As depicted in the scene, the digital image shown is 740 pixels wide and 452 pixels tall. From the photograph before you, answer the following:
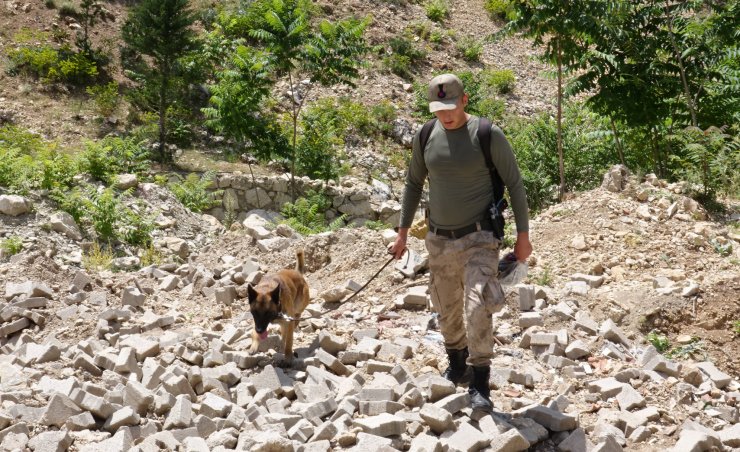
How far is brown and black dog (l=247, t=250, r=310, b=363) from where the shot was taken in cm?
554

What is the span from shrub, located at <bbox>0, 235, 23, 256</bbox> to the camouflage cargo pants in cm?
648

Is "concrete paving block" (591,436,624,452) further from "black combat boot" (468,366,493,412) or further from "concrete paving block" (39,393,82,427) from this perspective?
"concrete paving block" (39,393,82,427)

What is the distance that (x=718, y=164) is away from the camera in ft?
33.7

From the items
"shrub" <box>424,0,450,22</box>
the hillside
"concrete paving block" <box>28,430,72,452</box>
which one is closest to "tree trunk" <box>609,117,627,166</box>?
the hillside

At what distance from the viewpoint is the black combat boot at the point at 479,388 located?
Result: 459 cm

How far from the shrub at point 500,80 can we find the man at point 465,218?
2025cm

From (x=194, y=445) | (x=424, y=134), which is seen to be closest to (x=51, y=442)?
(x=194, y=445)

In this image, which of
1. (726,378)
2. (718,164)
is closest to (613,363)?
(726,378)

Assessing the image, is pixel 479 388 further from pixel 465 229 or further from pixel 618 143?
pixel 618 143

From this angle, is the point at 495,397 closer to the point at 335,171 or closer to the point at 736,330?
the point at 736,330

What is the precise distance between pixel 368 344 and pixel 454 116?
2316mm

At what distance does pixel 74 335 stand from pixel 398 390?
3544 mm

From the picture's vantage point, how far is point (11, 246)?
904 cm

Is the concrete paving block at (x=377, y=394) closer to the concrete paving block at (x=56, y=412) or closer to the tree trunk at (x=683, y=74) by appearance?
the concrete paving block at (x=56, y=412)
